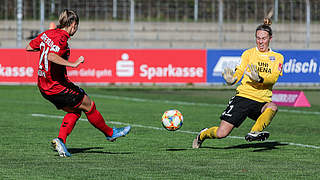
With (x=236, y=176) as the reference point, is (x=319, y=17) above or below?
above

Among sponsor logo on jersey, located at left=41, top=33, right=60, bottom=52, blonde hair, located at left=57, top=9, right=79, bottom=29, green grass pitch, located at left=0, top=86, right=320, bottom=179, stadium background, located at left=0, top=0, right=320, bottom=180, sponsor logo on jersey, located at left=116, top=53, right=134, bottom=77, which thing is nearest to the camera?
Result: green grass pitch, located at left=0, top=86, right=320, bottom=179

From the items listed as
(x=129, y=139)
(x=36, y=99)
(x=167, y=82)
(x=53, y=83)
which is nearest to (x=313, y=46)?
(x=167, y=82)

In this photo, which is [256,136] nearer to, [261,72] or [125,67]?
[261,72]

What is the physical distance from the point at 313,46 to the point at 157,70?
8647 millimetres

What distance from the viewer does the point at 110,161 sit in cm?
787

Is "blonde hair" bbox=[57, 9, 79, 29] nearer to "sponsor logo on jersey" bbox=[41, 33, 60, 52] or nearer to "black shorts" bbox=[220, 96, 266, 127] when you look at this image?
"sponsor logo on jersey" bbox=[41, 33, 60, 52]

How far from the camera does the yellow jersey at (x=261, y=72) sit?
29.0 feet

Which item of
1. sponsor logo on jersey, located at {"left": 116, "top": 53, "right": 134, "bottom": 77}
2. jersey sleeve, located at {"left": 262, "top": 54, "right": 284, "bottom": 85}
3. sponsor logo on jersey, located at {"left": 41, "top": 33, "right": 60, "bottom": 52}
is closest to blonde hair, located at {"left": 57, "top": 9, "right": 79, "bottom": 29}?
sponsor logo on jersey, located at {"left": 41, "top": 33, "right": 60, "bottom": 52}

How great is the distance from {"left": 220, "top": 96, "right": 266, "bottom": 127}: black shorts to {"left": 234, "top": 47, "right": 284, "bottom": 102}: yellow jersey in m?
0.07

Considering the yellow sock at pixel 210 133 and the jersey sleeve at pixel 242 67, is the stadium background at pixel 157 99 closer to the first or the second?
the yellow sock at pixel 210 133

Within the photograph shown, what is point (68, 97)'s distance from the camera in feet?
26.6

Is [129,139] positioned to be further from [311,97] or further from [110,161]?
[311,97]

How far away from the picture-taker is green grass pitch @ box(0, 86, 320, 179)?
7.07 m

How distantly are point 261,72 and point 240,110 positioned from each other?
0.58 meters
